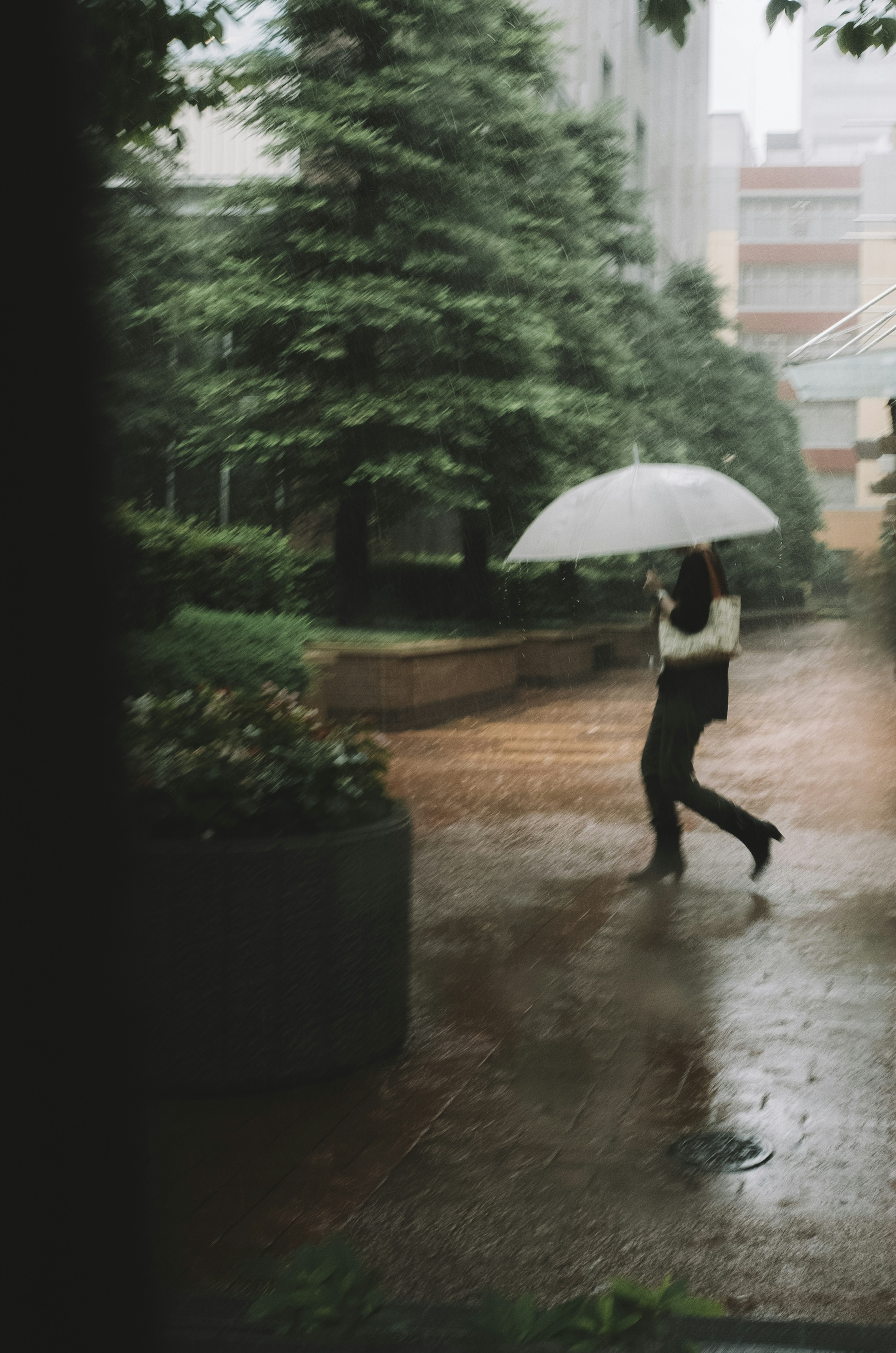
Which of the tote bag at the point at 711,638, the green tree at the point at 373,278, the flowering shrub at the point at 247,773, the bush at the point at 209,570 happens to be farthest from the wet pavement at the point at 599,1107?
the green tree at the point at 373,278

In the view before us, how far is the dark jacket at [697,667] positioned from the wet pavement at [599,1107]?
958mm

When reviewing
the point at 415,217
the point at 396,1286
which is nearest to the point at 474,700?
the point at 415,217

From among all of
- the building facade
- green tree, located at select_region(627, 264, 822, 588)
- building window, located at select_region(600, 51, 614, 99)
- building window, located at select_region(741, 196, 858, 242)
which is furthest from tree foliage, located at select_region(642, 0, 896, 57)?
building window, located at select_region(741, 196, 858, 242)

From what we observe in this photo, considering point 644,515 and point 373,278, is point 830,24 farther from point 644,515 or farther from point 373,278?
point 373,278

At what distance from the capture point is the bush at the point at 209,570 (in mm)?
11141

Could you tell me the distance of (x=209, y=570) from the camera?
43.4 ft

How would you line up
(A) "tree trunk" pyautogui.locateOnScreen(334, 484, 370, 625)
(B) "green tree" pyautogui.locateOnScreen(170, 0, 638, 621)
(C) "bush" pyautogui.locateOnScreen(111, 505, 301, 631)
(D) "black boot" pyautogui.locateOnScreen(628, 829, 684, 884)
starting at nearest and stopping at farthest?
(D) "black boot" pyautogui.locateOnScreen(628, 829, 684, 884) < (C) "bush" pyautogui.locateOnScreen(111, 505, 301, 631) < (B) "green tree" pyautogui.locateOnScreen(170, 0, 638, 621) < (A) "tree trunk" pyautogui.locateOnScreen(334, 484, 370, 625)

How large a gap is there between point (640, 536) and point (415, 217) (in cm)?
1293

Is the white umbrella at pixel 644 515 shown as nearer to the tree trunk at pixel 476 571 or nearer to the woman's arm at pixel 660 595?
the woman's arm at pixel 660 595

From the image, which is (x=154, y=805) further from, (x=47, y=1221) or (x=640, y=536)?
(x=640, y=536)

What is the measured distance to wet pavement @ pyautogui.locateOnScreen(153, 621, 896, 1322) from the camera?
10.4 feet

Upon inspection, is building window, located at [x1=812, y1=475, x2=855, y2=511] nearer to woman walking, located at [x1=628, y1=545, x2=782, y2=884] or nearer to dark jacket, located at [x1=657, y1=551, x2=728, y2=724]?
woman walking, located at [x1=628, y1=545, x2=782, y2=884]

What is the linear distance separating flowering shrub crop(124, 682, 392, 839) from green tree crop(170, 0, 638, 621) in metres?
13.6

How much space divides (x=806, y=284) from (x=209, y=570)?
63.8 m
